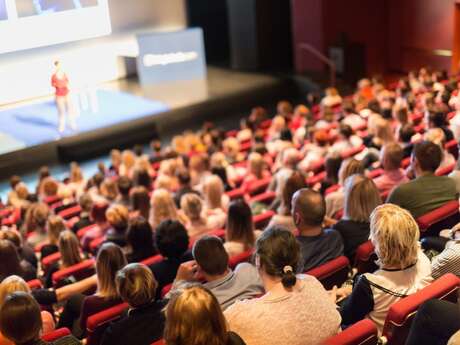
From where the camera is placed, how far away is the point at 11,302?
2.58 m

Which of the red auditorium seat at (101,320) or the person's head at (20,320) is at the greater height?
the person's head at (20,320)

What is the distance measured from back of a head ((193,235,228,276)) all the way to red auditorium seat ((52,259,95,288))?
1532 mm

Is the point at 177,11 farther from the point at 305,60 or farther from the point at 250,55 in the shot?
the point at 305,60

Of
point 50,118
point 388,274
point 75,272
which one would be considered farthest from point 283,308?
point 50,118

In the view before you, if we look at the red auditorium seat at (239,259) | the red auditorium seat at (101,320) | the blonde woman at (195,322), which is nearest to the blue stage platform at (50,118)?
the red auditorium seat at (239,259)

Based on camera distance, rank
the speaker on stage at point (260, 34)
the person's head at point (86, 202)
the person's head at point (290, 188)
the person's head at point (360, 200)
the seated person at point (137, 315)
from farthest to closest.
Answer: the speaker on stage at point (260, 34) → the person's head at point (86, 202) → the person's head at point (290, 188) → the person's head at point (360, 200) → the seated person at point (137, 315)

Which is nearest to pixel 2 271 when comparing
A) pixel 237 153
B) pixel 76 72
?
pixel 237 153

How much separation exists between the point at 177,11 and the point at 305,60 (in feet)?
10.4

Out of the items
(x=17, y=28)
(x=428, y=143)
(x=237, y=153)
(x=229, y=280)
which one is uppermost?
(x=17, y=28)

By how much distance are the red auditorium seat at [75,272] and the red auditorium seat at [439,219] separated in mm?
2257

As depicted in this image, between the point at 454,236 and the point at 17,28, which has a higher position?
the point at 17,28

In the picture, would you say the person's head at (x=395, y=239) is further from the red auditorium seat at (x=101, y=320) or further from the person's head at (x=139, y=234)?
the person's head at (x=139, y=234)

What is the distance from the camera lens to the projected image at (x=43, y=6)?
9.13 metres

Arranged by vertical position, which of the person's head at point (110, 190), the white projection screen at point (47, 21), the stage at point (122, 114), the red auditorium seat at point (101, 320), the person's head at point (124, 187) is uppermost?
the white projection screen at point (47, 21)
